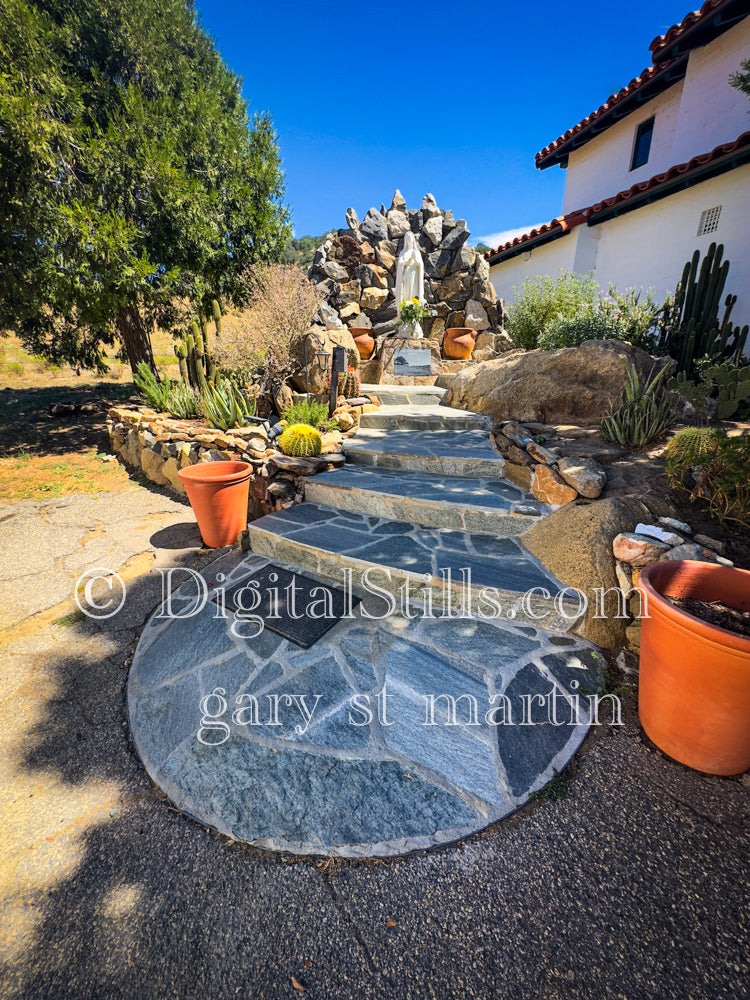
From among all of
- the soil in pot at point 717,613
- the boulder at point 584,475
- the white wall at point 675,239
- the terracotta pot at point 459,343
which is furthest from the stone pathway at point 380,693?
the terracotta pot at point 459,343

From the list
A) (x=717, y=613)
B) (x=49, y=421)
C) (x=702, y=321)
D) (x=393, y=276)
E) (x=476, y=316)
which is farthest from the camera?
(x=393, y=276)

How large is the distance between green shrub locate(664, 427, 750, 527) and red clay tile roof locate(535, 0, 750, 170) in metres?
8.86

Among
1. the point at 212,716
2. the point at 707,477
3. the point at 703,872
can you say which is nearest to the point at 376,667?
the point at 212,716

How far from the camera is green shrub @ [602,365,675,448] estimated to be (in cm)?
352

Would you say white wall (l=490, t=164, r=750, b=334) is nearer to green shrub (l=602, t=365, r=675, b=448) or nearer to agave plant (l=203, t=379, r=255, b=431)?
green shrub (l=602, t=365, r=675, b=448)

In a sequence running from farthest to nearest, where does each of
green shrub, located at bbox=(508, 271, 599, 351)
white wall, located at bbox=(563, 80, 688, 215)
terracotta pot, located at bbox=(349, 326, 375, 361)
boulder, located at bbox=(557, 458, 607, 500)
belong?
terracotta pot, located at bbox=(349, 326, 375, 361) → white wall, located at bbox=(563, 80, 688, 215) → green shrub, located at bbox=(508, 271, 599, 351) → boulder, located at bbox=(557, 458, 607, 500)

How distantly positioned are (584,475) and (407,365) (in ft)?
23.1

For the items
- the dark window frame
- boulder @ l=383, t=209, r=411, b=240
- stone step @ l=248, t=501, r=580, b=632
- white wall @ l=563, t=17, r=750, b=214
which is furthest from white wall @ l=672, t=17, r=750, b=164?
stone step @ l=248, t=501, r=580, b=632

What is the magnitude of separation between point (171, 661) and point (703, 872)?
2.66m

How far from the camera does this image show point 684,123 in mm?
7469

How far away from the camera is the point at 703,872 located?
4.42ft

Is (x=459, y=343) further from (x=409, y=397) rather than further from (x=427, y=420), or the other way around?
(x=427, y=420)

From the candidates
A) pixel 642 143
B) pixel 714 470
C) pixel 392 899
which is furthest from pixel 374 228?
pixel 392 899

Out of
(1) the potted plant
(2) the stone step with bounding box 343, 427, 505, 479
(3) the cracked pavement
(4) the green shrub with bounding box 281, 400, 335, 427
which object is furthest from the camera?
(1) the potted plant
